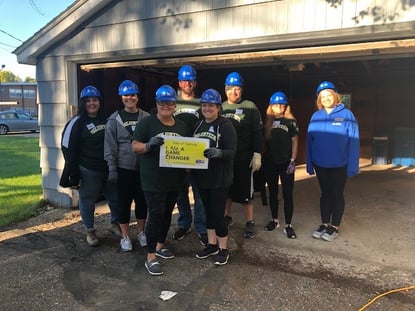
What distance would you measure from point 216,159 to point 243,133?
0.82 meters

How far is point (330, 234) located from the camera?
4500 mm

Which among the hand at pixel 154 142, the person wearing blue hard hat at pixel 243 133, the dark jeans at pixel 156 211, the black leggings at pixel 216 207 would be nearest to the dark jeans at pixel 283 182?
the person wearing blue hard hat at pixel 243 133

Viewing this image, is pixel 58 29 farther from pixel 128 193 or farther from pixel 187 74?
pixel 128 193

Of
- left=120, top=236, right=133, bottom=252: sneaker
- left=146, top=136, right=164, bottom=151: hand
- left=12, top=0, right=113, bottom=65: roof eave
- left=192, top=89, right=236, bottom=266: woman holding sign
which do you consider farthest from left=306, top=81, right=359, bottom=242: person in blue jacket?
left=12, top=0, right=113, bottom=65: roof eave

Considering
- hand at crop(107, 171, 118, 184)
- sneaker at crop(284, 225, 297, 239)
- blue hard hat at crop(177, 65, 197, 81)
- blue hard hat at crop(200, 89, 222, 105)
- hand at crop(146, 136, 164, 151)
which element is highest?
blue hard hat at crop(177, 65, 197, 81)

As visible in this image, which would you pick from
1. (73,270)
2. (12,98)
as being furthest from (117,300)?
(12,98)

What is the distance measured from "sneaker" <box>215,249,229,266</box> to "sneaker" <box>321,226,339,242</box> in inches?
52.7

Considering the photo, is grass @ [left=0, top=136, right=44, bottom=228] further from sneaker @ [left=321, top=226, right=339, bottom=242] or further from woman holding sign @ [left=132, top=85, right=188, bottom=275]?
sneaker @ [left=321, top=226, right=339, bottom=242]

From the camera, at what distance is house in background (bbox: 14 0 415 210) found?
386 centimetres

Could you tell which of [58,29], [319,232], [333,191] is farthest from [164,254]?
[58,29]

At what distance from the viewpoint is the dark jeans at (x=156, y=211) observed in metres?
3.49

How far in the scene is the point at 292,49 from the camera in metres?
4.33

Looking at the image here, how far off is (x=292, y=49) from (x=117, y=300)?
3.22m

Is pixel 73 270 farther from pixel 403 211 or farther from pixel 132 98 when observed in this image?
pixel 403 211
